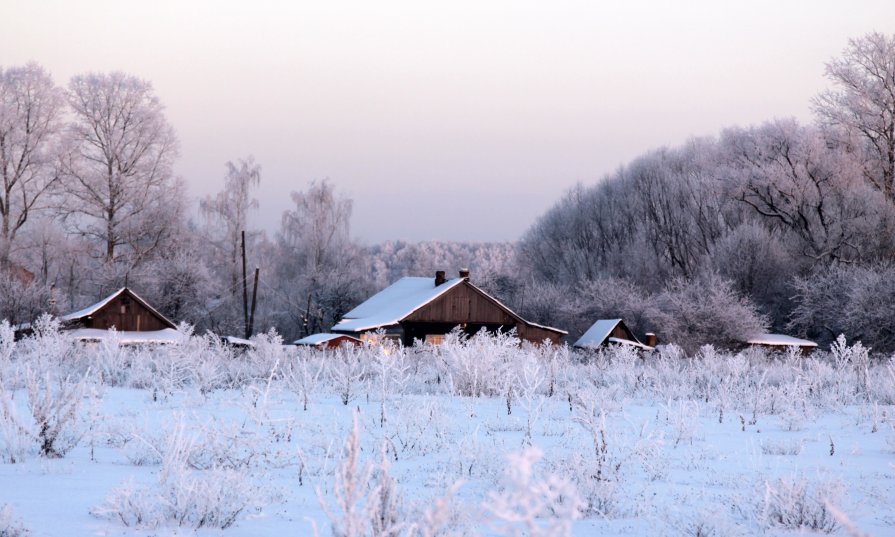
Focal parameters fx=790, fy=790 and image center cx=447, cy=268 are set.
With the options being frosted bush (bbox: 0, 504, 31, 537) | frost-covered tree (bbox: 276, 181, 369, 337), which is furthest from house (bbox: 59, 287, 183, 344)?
frosted bush (bbox: 0, 504, 31, 537)

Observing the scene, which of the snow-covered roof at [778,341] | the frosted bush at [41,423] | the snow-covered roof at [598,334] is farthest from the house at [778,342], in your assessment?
the frosted bush at [41,423]

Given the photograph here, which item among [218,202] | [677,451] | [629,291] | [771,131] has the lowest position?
[677,451]

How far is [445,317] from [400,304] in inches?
116

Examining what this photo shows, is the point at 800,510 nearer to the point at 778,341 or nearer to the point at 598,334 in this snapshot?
the point at 598,334

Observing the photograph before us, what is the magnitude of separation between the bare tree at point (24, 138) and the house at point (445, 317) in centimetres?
1538

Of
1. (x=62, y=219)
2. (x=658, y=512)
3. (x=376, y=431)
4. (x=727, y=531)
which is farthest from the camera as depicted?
(x=62, y=219)

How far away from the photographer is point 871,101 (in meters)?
38.8

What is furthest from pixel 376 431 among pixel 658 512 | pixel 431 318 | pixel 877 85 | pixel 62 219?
pixel 877 85

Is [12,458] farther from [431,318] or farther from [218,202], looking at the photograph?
[218,202]

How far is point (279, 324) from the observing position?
5625 cm

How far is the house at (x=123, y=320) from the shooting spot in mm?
33281

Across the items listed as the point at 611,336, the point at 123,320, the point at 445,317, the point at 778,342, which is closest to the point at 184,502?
the point at 123,320

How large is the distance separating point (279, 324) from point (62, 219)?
20.8 m

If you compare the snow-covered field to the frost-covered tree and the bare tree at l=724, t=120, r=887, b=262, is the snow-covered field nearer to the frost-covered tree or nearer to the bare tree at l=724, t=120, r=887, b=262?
the bare tree at l=724, t=120, r=887, b=262
